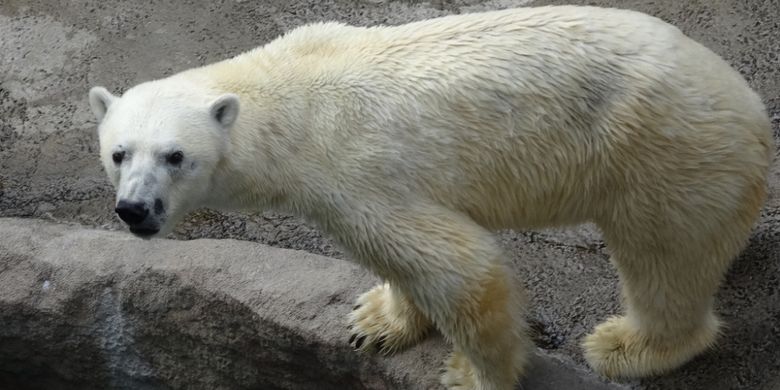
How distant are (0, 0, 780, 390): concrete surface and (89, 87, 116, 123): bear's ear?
1405 millimetres

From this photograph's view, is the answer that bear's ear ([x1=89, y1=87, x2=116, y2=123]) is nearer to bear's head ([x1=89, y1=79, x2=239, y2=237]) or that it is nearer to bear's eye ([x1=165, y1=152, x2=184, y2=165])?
bear's head ([x1=89, y1=79, x2=239, y2=237])

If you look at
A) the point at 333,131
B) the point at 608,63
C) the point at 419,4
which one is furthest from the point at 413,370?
the point at 419,4

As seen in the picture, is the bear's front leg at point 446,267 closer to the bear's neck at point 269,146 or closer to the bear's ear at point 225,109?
the bear's neck at point 269,146

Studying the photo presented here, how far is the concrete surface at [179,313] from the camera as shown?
357cm

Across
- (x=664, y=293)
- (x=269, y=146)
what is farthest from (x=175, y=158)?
(x=664, y=293)

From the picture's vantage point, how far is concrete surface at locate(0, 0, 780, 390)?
11.9 ft

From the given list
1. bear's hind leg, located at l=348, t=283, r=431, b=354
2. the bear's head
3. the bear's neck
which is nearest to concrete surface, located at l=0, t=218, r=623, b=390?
bear's hind leg, located at l=348, t=283, r=431, b=354

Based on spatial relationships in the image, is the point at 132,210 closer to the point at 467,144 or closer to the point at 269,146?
the point at 269,146

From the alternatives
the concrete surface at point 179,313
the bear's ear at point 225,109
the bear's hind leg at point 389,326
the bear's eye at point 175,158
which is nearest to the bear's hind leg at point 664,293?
the concrete surface at point 179,313

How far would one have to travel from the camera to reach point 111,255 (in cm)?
384

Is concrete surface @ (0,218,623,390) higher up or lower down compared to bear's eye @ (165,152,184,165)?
lower down

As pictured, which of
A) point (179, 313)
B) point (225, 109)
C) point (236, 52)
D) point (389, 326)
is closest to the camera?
point (225, 109)

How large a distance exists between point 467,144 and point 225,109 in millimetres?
701

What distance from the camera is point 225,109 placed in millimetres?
2783
